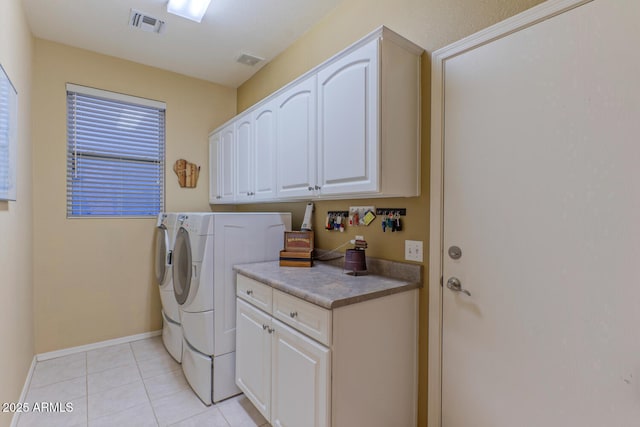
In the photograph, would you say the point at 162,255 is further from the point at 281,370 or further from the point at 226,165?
the point at 281,370

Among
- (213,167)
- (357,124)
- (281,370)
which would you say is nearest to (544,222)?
(357,124)

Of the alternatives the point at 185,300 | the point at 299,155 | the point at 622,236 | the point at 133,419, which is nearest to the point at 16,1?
the point at 299,155

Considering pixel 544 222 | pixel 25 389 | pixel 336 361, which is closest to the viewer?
pixel 544 222

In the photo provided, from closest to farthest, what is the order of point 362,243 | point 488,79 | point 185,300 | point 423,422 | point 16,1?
point 488,79
point 423,422
point 362,243
point 16,1
point 185,300

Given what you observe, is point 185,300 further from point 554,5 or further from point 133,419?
point 554,5

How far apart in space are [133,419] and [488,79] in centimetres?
274

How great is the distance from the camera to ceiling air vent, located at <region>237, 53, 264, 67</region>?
9.68ft

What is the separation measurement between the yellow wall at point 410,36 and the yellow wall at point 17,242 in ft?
5.98

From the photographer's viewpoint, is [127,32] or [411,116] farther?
[127,32]

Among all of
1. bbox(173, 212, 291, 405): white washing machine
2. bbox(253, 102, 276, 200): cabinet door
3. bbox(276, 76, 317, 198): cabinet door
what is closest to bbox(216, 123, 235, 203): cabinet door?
bbox(253, 102, 276, 200): cabinet door

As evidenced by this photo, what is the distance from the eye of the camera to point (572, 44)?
1.18 meters

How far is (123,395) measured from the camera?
2.20m

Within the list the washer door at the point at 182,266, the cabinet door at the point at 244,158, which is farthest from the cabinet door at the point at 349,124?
the washer door at the point at 182,266

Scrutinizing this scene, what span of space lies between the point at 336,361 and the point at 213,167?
2628mm
